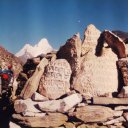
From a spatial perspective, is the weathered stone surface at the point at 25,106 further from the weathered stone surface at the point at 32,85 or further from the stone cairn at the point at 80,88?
the weathered stone surface at the point at 32,85

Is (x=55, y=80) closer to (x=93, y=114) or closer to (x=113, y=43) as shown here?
(x=93, y=114)

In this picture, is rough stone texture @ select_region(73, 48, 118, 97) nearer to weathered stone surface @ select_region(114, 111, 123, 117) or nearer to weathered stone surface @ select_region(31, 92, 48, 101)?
weathered stone surface @ select_region(114, 111, 123, 117)

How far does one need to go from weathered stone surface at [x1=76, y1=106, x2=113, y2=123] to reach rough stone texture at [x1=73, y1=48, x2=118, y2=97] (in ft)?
2.18

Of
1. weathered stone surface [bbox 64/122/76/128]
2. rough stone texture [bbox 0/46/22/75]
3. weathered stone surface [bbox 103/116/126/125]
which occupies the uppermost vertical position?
rough stone texture [bbox 0/46/22/75]

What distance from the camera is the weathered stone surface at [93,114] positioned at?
875cm

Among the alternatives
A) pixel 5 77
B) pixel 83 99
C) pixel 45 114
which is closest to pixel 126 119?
pixel 83 99

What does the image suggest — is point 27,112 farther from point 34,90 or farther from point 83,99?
point 83,99

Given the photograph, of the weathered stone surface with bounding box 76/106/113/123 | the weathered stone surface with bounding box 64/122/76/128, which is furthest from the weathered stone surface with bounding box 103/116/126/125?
the weathered stone surface with bounding box 64/122/76/128

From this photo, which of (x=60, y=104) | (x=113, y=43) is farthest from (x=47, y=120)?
(x=113, y=43)

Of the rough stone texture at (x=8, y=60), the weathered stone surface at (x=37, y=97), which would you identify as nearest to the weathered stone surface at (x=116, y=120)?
the weathered stone surface at (x=37, y=97)

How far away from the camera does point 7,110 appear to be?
10992 mm

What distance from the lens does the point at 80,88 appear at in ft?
31.1

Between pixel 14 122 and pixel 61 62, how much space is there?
2.50m

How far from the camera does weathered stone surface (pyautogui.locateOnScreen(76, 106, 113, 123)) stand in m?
8.75
